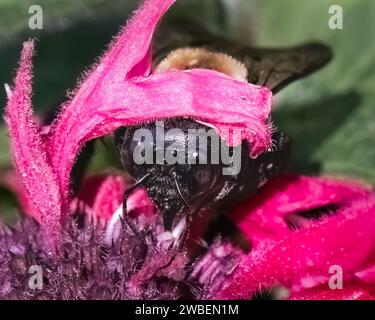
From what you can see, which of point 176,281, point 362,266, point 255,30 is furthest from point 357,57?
point 176,281

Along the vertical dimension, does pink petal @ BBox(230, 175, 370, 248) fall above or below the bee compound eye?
below

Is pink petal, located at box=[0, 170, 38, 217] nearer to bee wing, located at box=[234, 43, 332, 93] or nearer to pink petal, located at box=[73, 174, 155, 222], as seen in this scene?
pink petal, located at box=[73, 174, 155, 222]

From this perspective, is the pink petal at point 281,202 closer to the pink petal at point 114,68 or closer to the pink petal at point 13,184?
the pink petal at point 114,68

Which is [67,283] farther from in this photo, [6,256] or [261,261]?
[261,261]

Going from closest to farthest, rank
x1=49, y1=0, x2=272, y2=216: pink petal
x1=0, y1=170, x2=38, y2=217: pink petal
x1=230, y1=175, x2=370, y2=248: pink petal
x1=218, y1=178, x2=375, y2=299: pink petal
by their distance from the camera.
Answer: x1=49, y1=0, x2=272, y2=216: pink petal
x1=218, y1=178, x2=375, y2=299: pink petal
x1=230, y1=175, x2=370, y2=248: pink petal
x1=0, y1=170, x2=38, y2=217: pink petal

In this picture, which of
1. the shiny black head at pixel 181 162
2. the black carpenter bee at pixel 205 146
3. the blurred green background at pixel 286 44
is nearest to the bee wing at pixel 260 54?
the black carpenter bee at pixel 205 146

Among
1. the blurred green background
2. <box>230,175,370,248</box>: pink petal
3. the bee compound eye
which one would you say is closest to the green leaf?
the blurred green background

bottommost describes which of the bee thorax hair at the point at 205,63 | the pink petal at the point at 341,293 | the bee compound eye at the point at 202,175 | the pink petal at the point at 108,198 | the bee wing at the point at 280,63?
the pink petal at the point at 341,293

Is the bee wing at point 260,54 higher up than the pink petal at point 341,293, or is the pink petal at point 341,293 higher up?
the bee wing at point 260,54
